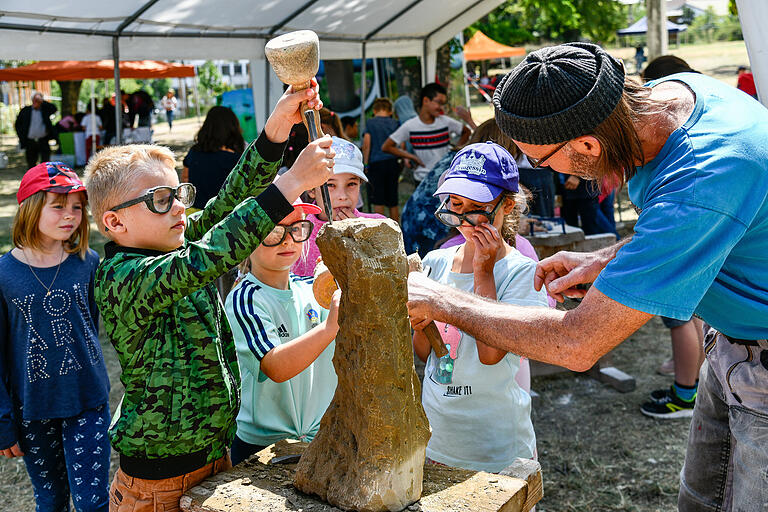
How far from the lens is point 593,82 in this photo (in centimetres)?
165

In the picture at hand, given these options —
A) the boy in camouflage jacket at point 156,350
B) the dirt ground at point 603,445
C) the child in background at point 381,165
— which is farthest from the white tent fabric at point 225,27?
the boy in camouflage jacket at point 156,350

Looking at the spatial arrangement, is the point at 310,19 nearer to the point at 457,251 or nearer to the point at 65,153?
the point at 457,251

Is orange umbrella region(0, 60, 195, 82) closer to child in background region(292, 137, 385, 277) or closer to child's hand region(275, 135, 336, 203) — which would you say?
child in background region(292, 137, 385, 277)

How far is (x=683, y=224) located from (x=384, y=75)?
452 inches

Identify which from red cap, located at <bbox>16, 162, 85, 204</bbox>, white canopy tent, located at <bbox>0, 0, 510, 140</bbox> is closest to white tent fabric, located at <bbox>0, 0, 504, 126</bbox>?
white canopy tent, located at <bbox>0, 0, 510, 140</bbox>

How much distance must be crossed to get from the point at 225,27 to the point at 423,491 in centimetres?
527

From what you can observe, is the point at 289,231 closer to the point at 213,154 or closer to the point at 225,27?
the point at 213,154

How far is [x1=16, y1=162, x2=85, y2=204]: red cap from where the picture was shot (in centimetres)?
281

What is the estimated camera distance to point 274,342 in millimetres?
2027

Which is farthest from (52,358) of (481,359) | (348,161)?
(481,359)

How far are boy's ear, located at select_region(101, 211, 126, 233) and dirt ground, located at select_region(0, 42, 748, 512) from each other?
2.47 metres

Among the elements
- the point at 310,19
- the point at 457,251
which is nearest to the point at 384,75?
the point at 310,19

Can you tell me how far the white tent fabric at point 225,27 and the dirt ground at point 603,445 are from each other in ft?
8.20

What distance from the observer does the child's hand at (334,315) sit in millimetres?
1790
